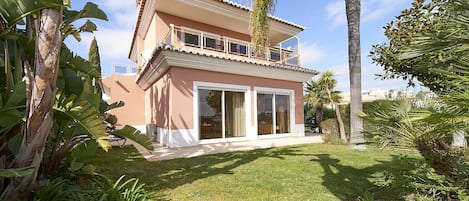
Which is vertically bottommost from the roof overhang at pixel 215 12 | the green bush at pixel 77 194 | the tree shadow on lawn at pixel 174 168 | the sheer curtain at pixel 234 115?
the tree shadow on lawn at pixel 174 168

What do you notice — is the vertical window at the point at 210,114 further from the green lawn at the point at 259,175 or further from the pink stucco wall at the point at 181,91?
the green lawn at the point at 259,175

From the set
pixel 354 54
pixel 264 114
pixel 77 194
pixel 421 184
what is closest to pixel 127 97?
pixel 264 114

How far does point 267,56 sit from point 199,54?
5183 mm

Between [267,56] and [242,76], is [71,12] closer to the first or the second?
[242,76]

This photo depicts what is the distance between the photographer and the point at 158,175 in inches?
251

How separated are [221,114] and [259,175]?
22.7ft

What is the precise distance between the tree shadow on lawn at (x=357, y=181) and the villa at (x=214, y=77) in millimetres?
5377

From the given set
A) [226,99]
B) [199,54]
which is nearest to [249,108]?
[226,99]

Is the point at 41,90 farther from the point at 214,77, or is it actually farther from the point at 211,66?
the point at 214,77

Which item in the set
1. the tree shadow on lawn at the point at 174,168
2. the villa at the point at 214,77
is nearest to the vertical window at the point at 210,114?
the villa at the point at 214,77

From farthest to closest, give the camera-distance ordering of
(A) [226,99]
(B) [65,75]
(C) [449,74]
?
1. (A) [226,99]
2. (B) [65,75]
3. (C) [449,74]

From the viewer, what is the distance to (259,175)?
6.39 meters

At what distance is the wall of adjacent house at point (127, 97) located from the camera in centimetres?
1850

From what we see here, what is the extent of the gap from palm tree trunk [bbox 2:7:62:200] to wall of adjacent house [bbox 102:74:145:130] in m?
15.8
